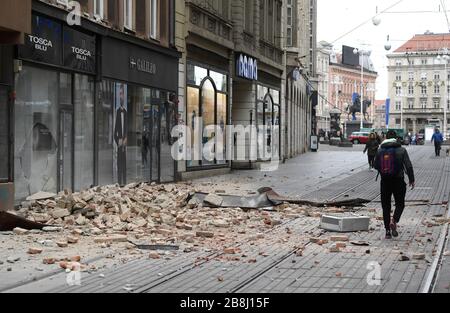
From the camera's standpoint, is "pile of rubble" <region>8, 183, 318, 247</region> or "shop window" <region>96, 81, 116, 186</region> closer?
"pile of rubble" <region>8, 183, 318, 247</region>

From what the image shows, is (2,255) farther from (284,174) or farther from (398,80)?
(398,80)

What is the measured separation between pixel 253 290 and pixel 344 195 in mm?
12556

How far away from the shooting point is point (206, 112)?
1097 inches

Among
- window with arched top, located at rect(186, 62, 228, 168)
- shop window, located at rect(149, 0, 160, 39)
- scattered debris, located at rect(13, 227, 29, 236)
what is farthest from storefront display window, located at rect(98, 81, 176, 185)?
scattered debris, located at rect(13, 227, 29, 236)

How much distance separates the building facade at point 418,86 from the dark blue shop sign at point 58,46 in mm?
107563

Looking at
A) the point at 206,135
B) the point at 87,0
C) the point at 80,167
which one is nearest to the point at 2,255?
the point at 80,167

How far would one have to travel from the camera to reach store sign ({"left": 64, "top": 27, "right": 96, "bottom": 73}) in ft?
55.6

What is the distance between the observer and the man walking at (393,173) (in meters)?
11.8

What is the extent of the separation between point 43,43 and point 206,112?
1257cm

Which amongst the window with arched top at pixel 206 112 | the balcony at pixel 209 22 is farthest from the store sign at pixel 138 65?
the balcony at pixel 209 22

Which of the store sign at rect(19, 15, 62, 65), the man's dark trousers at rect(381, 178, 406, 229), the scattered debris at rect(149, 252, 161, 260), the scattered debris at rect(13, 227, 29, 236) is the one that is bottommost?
the scattered debris at rect(149, 252, 161, 260)

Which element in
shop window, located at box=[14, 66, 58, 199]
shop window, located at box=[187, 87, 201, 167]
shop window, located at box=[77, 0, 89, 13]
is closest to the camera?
shop window, located at box=[14, 66, 58, 199]

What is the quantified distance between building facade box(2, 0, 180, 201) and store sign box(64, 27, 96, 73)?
2cm

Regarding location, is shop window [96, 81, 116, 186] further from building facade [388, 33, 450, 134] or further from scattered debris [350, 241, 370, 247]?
building facade [388, 33, 450, 134]
